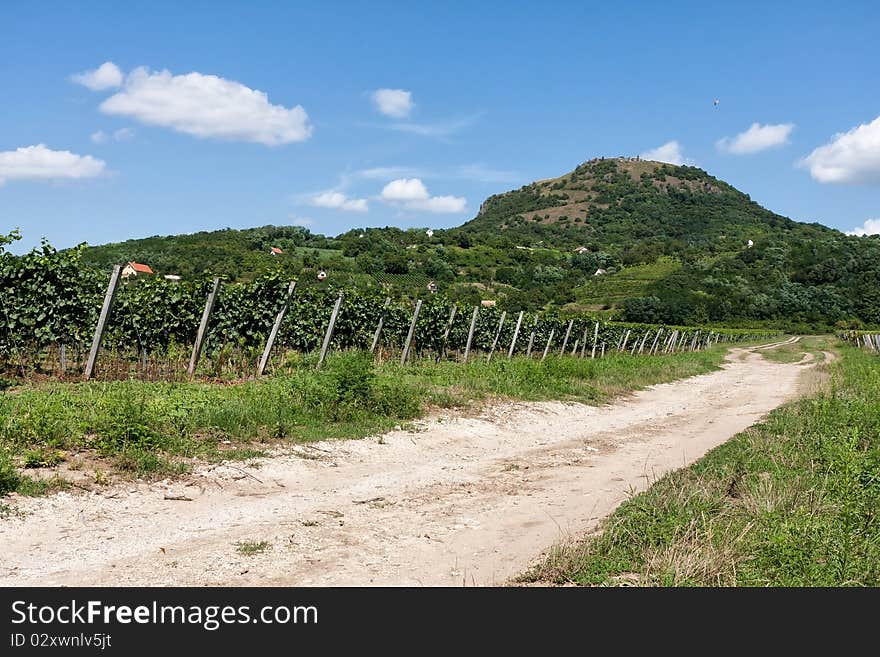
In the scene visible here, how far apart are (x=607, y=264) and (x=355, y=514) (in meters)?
114

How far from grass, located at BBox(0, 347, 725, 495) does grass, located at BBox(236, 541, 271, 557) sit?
207cm

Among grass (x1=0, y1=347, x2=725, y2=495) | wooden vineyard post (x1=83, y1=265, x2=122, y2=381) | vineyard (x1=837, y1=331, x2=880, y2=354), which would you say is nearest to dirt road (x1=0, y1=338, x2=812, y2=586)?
grass (x1=0, y1=347, x2=725, y2=495)

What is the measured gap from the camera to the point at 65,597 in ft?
12.8

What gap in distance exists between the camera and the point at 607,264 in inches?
4555

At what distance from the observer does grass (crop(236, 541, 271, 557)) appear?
4949 mm

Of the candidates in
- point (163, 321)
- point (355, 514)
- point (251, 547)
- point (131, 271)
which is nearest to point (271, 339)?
point (163, 321)

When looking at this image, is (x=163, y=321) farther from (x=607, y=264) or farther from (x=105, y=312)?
(x=607, y=264)

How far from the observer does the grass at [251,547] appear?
495 centimetres

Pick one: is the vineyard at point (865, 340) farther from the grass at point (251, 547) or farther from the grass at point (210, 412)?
the grass at point (251, 547)

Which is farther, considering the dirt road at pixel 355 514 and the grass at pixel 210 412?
the grass at pixel 210 412

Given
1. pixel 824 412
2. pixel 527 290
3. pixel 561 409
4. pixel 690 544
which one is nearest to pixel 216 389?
pixel 561 409

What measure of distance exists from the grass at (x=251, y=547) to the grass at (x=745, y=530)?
1.89 metres

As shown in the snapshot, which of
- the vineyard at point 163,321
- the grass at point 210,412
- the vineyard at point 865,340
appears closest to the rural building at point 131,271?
the vineyard at point 163,321

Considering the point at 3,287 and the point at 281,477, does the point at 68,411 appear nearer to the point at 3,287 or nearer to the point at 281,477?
the point at 281,477
